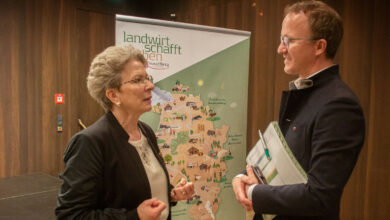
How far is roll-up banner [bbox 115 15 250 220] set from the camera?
2.40 metres

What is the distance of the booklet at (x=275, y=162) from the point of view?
3.60 ft

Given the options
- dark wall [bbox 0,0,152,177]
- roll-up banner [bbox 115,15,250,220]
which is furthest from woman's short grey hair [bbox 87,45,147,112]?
dark wall [bbox 0,0,152,177]

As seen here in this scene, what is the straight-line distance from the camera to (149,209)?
47.6 inches

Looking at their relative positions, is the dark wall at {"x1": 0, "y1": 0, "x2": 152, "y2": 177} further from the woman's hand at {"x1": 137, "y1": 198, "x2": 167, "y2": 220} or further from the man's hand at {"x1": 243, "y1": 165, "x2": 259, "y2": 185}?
the man's hand at {"x1": 243, "y1": 165, "x2": 259, "y2": 185}

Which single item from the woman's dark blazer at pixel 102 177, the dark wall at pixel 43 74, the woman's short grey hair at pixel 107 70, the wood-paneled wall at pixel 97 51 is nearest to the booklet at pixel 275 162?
the woman's dark blazer at pixel 102 177

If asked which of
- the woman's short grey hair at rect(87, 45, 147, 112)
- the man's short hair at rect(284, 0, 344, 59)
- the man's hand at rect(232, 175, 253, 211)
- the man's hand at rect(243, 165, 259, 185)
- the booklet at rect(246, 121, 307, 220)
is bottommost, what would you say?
the man's hand at rect(232, 175, 253, 211)

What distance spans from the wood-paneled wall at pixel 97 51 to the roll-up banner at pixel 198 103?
0.49 meters

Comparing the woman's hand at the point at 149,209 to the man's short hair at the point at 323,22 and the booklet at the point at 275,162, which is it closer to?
the booklet at the point at 275,162

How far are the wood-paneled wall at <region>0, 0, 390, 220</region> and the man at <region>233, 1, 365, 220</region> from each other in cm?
161

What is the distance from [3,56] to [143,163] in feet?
10.6

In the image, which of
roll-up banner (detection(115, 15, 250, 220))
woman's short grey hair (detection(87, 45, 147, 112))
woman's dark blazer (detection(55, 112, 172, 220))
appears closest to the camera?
woman's dark blazer (detection(55, 112, 172, 220))

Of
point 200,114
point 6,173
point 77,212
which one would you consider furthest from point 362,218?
point 6,173

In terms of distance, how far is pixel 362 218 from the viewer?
2.60 m

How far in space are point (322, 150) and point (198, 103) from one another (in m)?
1.66
